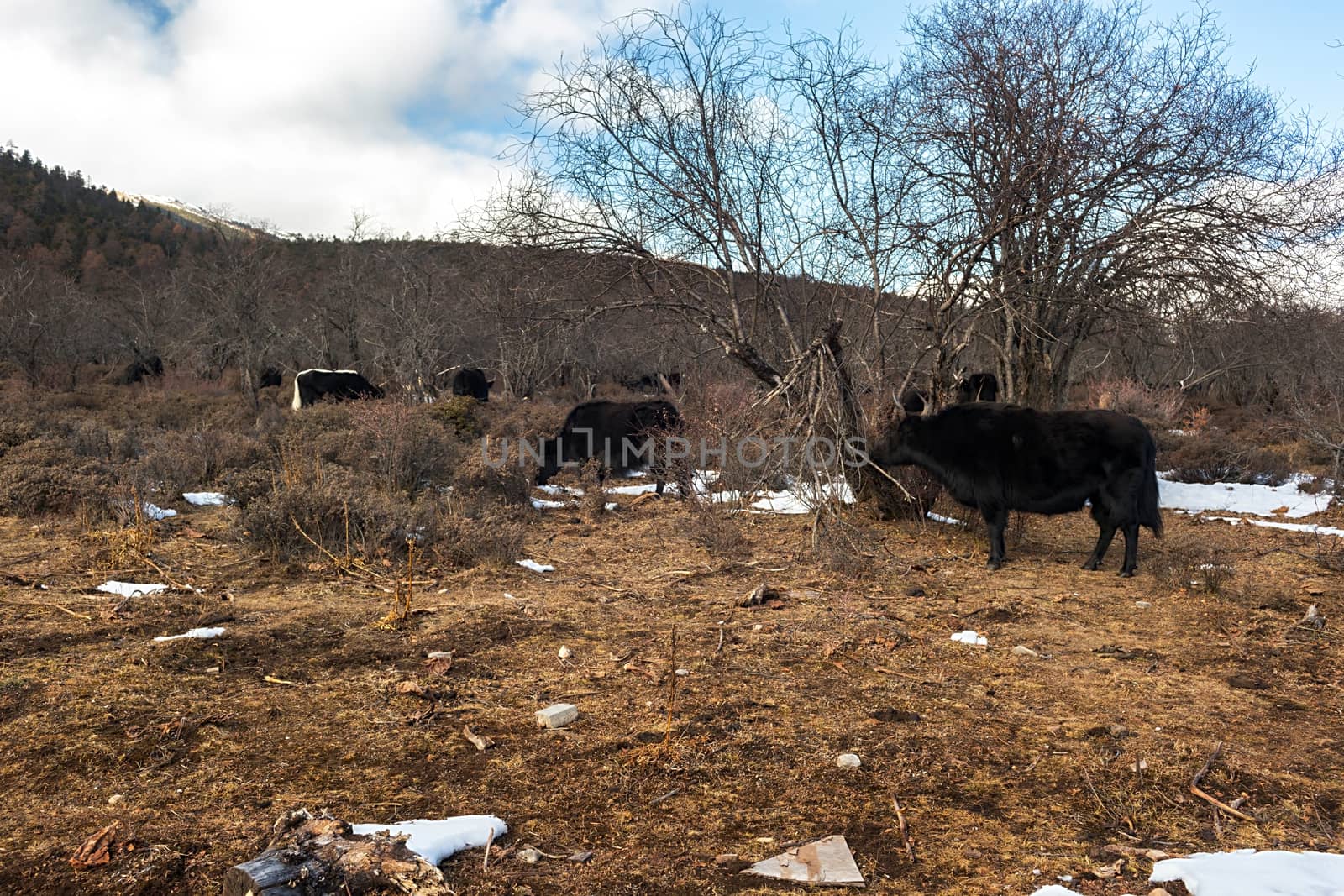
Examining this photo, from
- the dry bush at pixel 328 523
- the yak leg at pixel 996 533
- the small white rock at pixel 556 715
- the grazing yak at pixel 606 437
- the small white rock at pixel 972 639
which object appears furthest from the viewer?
the grazing yak at pixel 606 437

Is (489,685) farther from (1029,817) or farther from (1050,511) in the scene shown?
(1050,511)

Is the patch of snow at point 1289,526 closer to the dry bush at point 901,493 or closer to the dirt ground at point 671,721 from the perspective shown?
the dirt ground at point 671,721

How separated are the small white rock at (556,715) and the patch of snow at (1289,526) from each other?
29.1ft

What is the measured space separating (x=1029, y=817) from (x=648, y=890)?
4.65ft

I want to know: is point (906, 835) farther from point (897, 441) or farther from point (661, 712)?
point (897, 441)

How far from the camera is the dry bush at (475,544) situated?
22.4 feet

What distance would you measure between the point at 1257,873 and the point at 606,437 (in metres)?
10.5

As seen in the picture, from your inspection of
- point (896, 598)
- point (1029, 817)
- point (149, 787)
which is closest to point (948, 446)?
point (896, 598)

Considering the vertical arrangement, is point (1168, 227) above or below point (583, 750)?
above

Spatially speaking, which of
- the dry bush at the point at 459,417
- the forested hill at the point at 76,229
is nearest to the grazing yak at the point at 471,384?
the dry bush at the point at 459,417

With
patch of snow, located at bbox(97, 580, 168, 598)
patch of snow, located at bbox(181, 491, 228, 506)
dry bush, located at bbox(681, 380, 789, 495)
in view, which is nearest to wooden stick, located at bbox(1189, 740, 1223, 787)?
dry bush, located at bbox(681, 380, 789, 495)

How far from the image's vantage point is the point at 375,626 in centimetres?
500

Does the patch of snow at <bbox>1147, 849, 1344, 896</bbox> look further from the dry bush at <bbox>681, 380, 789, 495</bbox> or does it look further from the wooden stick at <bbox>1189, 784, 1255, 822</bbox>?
the dry bush at <bbox>681, 380, 789, 495</bbox>

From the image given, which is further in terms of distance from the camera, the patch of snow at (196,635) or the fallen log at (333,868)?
the patch of snow at (196,635)
